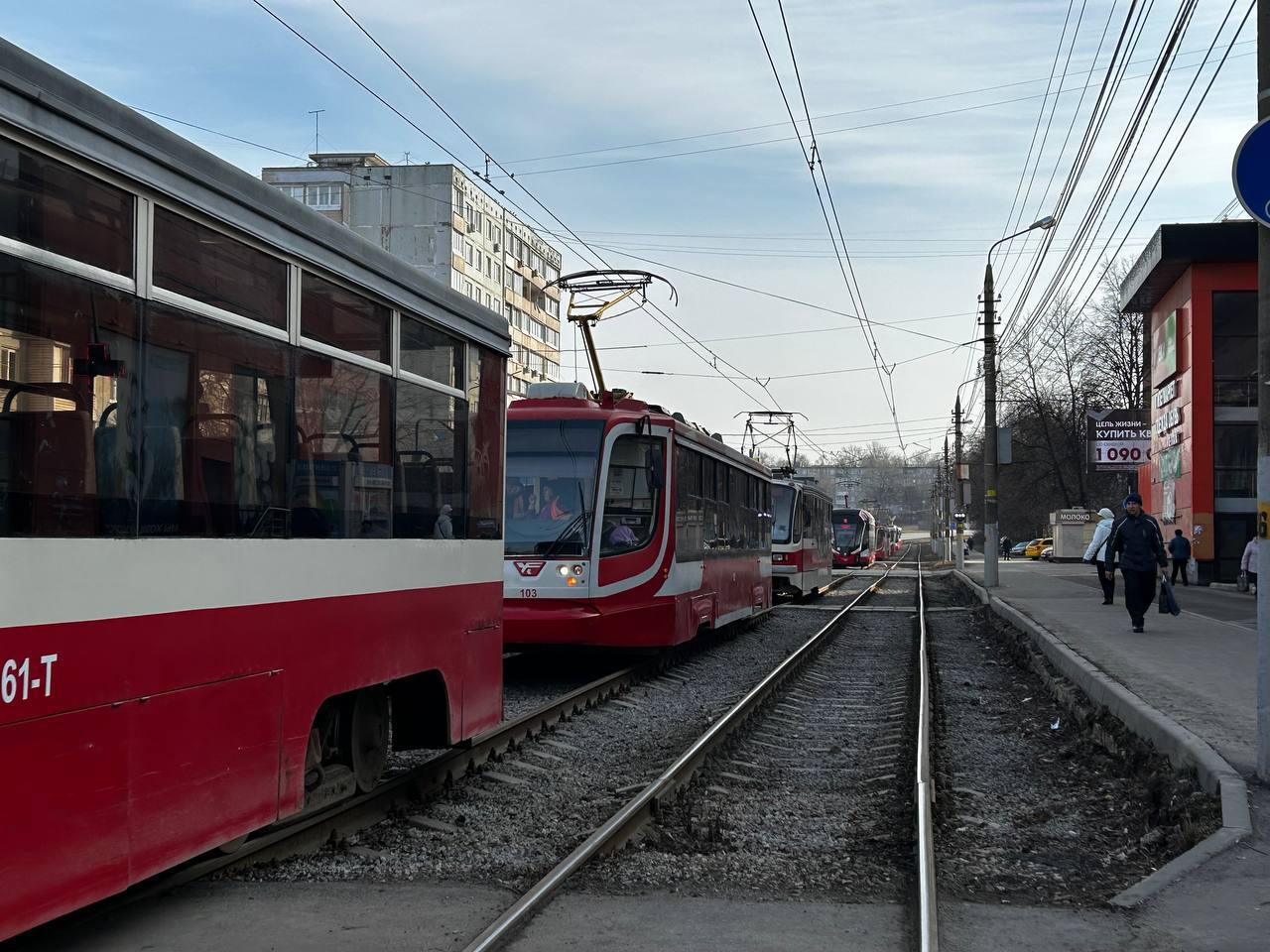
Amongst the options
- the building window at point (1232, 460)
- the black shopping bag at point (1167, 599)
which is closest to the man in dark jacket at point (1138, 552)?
the black shopping bag at point (1167, 599)

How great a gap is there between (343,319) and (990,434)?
91.3 feet

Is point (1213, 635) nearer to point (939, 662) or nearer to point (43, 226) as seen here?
point (939, 662)

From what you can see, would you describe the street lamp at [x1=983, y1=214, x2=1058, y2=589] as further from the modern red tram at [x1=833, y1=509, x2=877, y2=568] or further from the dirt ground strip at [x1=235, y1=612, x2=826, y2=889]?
the modern red tram at [x1=833, y1=509, x2=877, y2=568]

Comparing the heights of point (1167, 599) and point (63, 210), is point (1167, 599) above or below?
below

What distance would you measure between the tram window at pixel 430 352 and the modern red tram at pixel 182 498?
1.3 inches

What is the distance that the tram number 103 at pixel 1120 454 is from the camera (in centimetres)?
3872

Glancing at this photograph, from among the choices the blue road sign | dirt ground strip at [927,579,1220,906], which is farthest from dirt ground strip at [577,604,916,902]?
the blue road sign

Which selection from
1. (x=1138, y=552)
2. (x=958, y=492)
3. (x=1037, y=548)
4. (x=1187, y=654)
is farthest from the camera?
(x=1037, y=548)

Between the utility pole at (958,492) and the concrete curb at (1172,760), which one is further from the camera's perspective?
the utility pole at (958,492)

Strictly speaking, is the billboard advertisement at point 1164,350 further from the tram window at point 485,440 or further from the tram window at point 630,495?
the tram window at point 485,440

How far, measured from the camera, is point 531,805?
7.07 m

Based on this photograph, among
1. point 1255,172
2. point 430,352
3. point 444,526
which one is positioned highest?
point 1255,172

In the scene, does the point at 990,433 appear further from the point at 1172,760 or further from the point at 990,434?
the point at 1172,760

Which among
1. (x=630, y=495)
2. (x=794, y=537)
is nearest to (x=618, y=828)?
(x=630, y=495)
